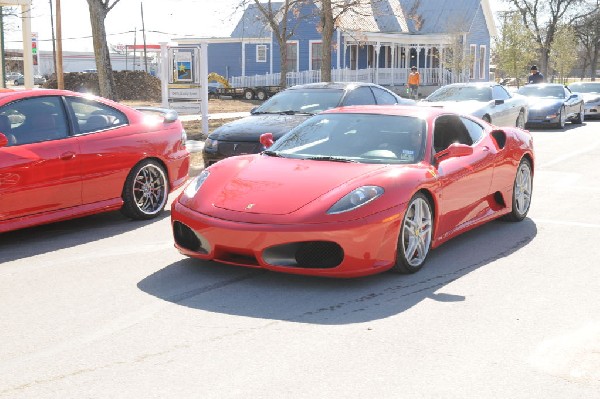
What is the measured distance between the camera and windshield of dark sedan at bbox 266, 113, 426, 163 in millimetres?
6859

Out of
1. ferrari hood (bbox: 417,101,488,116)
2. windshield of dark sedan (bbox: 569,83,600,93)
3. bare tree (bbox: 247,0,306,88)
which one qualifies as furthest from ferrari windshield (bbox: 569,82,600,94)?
ferrari hood (bbox: 417,101,488,116)

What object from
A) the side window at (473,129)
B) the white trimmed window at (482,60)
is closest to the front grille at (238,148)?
the side window at (473,129)

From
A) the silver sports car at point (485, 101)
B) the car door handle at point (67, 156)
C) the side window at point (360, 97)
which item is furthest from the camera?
the silver sports car at point (485, 101)

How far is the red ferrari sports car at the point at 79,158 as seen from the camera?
24.3ft

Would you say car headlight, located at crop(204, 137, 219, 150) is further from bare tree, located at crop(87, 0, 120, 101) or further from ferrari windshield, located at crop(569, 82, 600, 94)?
ferrari windshield, located at crop(569, 82, 600, 94)

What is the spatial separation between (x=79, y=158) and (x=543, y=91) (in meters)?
18.3

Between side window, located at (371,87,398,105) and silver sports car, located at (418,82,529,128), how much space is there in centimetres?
297

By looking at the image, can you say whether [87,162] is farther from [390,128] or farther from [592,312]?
[592,312]

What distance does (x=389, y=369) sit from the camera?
14.3 feet

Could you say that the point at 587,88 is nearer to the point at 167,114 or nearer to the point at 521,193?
the point at 521,193

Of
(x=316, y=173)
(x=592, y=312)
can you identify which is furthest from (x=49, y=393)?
(x=592, y=312)

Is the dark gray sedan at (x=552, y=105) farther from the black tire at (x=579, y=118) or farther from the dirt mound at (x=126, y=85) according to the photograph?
the dirt mound at (x=126, y=85)

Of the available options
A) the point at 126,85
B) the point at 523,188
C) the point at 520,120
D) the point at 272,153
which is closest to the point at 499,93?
the point at 520,120

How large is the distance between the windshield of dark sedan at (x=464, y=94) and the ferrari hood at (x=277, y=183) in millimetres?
12262
